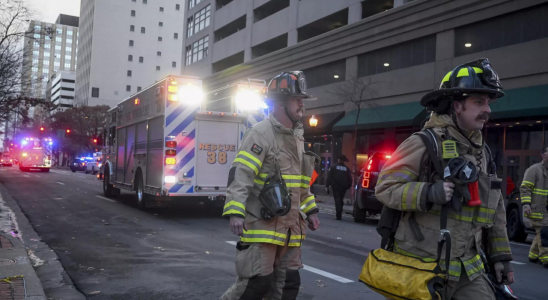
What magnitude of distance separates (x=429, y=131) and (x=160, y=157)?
10.1m

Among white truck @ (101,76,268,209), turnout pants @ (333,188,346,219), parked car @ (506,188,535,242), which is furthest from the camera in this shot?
turnout pants @ (333,188,346,219)

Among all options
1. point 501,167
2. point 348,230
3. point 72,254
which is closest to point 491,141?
point 501,167

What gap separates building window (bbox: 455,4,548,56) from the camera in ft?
57.9

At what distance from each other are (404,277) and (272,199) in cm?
110

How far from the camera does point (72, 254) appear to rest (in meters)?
8.09

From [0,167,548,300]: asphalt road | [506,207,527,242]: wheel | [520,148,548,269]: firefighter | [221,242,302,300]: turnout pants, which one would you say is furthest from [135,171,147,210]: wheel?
[221,242,302,300]: turnout pants

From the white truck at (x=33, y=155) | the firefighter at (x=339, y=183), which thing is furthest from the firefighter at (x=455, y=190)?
the white truck at (x=33, y=155)

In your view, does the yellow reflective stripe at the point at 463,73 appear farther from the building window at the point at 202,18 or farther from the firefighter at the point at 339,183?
the building window at the point at 202,18

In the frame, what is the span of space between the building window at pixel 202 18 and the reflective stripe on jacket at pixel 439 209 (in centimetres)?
4265

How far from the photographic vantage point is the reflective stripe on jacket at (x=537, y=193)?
8.22 meters

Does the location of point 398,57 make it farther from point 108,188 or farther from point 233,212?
point 233,212

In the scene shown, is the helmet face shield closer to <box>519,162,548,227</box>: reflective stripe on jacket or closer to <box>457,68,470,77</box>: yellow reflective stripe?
<box>457,68,470,77</box>: yellow reflective stripe

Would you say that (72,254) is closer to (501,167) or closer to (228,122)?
(228,122)

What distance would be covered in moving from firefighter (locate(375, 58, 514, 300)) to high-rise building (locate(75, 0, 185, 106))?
10367cm
